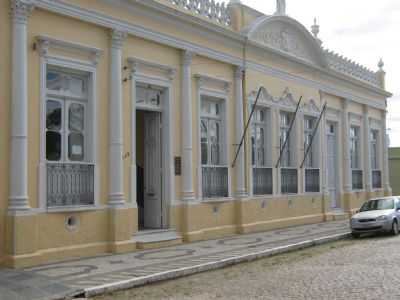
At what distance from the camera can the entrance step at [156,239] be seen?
45.4ft

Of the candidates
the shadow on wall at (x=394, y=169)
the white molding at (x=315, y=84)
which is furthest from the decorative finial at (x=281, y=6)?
the shadow on wall at (x=394, y=169)

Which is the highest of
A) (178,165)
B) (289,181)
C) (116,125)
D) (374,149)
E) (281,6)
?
(281,6)

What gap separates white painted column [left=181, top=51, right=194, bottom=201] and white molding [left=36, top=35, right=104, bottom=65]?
3.02 meters

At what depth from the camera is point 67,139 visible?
1269 centimetres

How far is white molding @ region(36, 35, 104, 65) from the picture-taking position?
11938 millimetres

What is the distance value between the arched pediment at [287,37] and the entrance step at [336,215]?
5.84 meters

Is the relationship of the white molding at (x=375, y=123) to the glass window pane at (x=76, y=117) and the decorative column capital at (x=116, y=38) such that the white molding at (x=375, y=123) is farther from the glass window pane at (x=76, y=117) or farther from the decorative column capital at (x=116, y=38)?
the glass window pane at (x=76, y=117)

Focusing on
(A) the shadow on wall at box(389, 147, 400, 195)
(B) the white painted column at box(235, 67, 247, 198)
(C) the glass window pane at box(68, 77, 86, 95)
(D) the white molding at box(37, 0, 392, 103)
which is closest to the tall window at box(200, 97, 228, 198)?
(B) the white painted column at box(235, 67, 247, 198)

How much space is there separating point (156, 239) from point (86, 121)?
3381 mm

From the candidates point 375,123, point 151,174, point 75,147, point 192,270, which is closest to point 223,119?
point 151,174

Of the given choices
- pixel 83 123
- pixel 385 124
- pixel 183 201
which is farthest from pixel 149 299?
pixel 385 124

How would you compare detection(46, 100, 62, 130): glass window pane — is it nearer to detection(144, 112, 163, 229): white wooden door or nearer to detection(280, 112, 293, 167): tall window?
detection(144, 112, 163, 229): white wooden door

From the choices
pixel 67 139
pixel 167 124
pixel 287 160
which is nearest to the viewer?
pixel 67 139

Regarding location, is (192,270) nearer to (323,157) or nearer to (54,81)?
(54,81)
